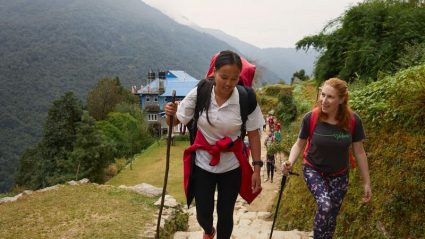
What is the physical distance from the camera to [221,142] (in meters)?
3.08

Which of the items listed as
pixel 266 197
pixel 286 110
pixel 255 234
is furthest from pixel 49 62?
pixel 255 234

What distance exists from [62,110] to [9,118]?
240 ft

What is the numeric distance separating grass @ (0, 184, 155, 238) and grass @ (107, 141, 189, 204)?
7.97 metres

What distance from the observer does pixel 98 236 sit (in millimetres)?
5469

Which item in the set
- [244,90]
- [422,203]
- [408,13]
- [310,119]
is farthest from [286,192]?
[408,13]

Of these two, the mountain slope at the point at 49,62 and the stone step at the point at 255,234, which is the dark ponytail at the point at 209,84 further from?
the mountain slope at the point at 49,62

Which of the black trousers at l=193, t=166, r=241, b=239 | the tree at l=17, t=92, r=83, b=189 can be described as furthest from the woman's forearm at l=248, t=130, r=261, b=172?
the tree at l=17, t=92, r=83, b=189

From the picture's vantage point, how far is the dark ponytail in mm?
2918

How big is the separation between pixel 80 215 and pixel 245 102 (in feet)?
15.9

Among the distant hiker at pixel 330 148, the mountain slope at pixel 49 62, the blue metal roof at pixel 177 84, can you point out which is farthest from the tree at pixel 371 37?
the mountain slope at pixel 49 62

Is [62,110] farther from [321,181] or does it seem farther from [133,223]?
[321,181]

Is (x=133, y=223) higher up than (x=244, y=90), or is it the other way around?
(x=244, y=90)

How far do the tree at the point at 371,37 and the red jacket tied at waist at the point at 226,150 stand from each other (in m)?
7.11

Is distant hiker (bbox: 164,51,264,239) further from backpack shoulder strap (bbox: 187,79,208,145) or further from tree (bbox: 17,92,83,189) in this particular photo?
tree (bbox: 17,92,83,189)
